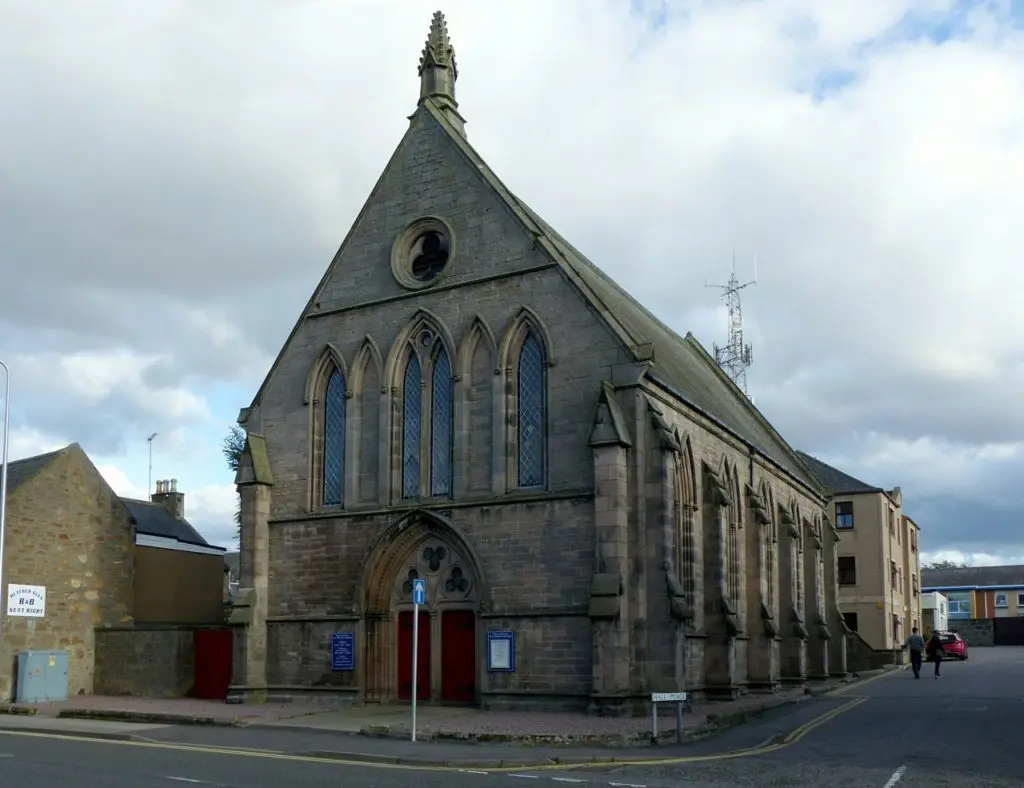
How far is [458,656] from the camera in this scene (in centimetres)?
2623

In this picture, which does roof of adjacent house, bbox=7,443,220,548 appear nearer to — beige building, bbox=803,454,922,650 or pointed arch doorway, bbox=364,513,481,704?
pointed arch doorway, bbox=364,513,481,704

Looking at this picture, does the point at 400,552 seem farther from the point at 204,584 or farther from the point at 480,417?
the point at 204,584

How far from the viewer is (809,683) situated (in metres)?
37.1

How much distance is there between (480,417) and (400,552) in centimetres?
396

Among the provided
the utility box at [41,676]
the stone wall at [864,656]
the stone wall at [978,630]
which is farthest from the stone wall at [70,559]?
the stone wall at [978,630]

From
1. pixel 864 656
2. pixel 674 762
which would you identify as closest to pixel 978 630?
pixel 864 656

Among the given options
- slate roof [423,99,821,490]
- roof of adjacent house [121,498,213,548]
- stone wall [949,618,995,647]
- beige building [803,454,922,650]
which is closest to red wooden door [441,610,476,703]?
slate roof [423,99,821,490]

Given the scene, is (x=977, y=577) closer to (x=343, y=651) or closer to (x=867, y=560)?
(x=867, y=560)

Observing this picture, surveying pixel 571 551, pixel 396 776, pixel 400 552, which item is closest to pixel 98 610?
pixel 400 552

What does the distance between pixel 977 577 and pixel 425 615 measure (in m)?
112

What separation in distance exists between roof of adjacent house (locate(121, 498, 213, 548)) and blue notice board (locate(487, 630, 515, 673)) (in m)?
22.2

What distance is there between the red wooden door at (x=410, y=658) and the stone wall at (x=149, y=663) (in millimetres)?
6327

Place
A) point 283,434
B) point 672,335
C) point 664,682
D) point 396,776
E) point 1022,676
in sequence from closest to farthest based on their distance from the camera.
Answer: point 396,776, point 664,682, point 283,434, point 1022,676, point 672,335

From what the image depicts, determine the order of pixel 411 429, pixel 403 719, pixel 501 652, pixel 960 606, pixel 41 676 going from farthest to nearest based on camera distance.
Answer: pixel 960 606, pixel 41 676, pixel 411 429, pixel 501 652, pixel 403 719
